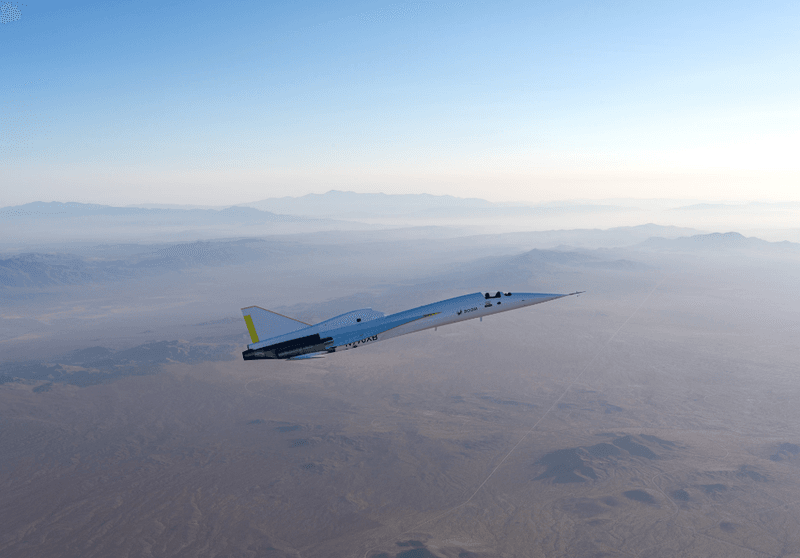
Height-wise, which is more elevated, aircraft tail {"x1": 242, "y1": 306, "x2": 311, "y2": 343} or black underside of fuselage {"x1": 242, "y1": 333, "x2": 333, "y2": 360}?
aircraft tail {"x1": 242, "y1": 306, "x2": 311, "y2": 343}

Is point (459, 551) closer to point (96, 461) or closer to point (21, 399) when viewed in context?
point (96, 461)

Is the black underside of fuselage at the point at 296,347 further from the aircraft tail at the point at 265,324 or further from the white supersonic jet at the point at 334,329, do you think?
the aircraft tail at the point at 265,324

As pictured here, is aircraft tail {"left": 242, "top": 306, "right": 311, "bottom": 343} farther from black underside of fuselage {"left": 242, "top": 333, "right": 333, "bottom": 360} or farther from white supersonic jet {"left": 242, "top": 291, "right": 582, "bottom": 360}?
black underside of fuselage {"left": 242, "top": 333, "right": 333, "bottom": 360}

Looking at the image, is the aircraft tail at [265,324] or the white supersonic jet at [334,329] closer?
the white supersonic jet at [334,329]

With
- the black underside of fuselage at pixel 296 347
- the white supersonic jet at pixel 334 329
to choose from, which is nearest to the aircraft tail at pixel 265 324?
the white supersonic jet at pixel 334 329

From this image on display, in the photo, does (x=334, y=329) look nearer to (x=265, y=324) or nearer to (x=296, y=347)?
(x=296, y=347)

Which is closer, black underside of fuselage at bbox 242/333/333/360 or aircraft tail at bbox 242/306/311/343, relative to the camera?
black underside of fuselage at bbox 242/333/333/360

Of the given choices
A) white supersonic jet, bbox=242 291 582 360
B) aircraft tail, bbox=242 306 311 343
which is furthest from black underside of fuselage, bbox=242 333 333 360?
aircraft tail, bbox=242 306 311 343

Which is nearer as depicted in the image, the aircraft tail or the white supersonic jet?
the white supersonic jet

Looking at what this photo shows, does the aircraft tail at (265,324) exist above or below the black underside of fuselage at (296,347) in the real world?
above
